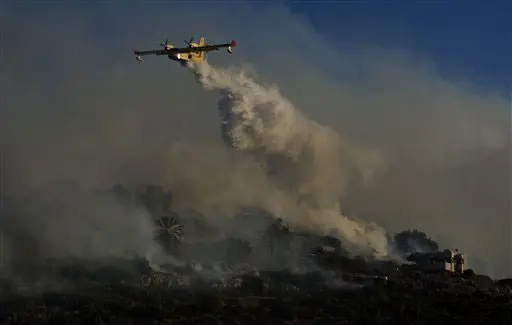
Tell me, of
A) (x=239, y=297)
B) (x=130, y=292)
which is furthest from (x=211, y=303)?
(x=130, y=292)

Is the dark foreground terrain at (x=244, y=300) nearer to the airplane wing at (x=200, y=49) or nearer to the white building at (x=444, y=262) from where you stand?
the white building at (x=444, y=262)

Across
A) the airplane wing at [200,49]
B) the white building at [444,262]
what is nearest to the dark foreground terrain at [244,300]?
the white building at [444,262]

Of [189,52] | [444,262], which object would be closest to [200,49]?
[189,52]

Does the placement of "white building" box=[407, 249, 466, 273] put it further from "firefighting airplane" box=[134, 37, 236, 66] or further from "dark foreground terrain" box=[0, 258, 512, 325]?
"firefighting airplane" box=[134, 37, 236, 66]

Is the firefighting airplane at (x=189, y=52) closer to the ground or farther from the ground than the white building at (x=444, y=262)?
farther from the ground

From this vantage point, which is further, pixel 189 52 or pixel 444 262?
pixel 444 262

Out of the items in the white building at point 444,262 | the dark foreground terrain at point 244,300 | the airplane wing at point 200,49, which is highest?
the airplane wing at point 200,49

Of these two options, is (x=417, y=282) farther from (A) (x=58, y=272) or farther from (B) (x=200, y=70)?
(A) (x=58, y=272)

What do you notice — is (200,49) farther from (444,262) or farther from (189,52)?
(444,262)
